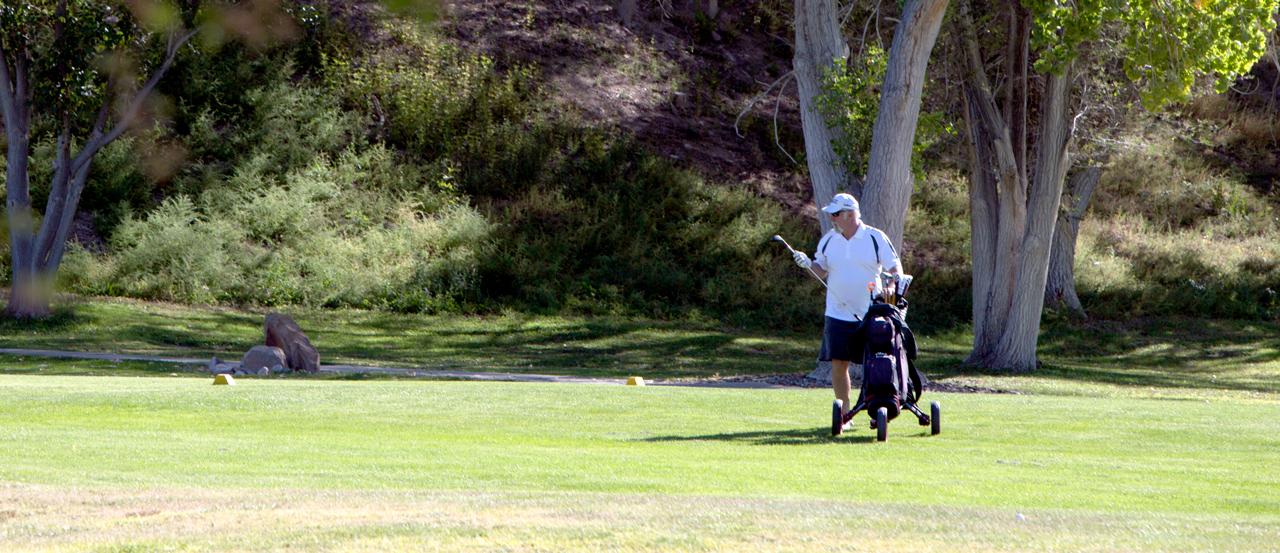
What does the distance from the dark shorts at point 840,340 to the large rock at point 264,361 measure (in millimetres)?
10811

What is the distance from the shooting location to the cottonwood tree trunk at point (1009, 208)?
1013 inches

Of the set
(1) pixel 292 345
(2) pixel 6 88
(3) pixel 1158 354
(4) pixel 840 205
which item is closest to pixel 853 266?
(4) pixel 840 205

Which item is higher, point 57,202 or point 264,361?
point 57,202

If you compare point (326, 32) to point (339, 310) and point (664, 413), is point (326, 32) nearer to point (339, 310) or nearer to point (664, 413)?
point (339, 310)

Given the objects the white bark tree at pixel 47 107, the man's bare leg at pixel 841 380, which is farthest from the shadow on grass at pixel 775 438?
the white bark tree at pixel 47 107

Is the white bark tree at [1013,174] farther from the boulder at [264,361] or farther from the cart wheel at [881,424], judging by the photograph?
the cart wheel at [881,424]

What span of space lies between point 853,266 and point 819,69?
12.0m

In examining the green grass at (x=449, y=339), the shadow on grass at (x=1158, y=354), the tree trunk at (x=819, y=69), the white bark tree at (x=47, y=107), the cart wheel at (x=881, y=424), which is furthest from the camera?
the white bark tree at (x=47, y=107)

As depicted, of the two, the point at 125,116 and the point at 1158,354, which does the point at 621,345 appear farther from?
the point at 1158,354

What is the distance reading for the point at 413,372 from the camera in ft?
76.1


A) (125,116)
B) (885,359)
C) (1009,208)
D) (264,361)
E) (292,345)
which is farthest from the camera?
(125,116)

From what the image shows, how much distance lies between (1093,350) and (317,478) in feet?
90.5

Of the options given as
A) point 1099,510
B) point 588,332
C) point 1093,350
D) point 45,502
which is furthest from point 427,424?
point 1093,350

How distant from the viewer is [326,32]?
43594 mm
